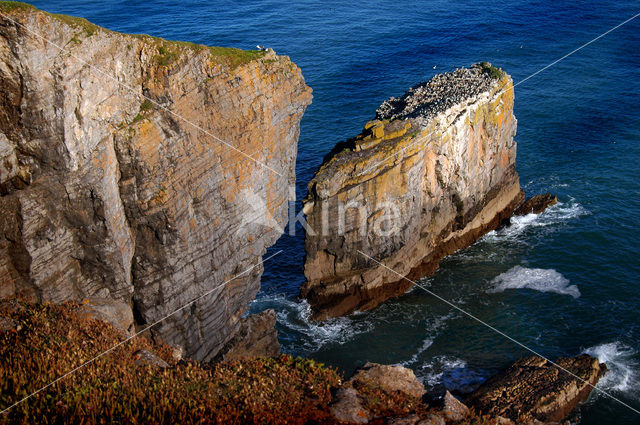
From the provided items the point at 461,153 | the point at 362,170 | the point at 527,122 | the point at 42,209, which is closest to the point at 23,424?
the point at 42,209

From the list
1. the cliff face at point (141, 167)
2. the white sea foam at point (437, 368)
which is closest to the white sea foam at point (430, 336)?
the white sea foam at point (437, 368)

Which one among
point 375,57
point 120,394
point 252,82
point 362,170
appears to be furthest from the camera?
point 375,57

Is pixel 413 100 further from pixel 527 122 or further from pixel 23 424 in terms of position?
pixel 23 424

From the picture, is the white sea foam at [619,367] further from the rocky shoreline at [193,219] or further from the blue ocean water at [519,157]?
the rocky shoreline at [193,219]

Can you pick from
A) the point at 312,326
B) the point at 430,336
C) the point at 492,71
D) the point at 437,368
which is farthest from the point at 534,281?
the point at 492,71

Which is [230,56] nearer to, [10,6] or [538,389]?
[10,6]

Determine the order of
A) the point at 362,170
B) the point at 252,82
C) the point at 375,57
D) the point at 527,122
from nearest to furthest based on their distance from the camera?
the point at 252,82
the point at 362,170
the point at 527,122
the point at 375,57

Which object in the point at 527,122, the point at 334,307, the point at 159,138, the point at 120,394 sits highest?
the point at 159,138
